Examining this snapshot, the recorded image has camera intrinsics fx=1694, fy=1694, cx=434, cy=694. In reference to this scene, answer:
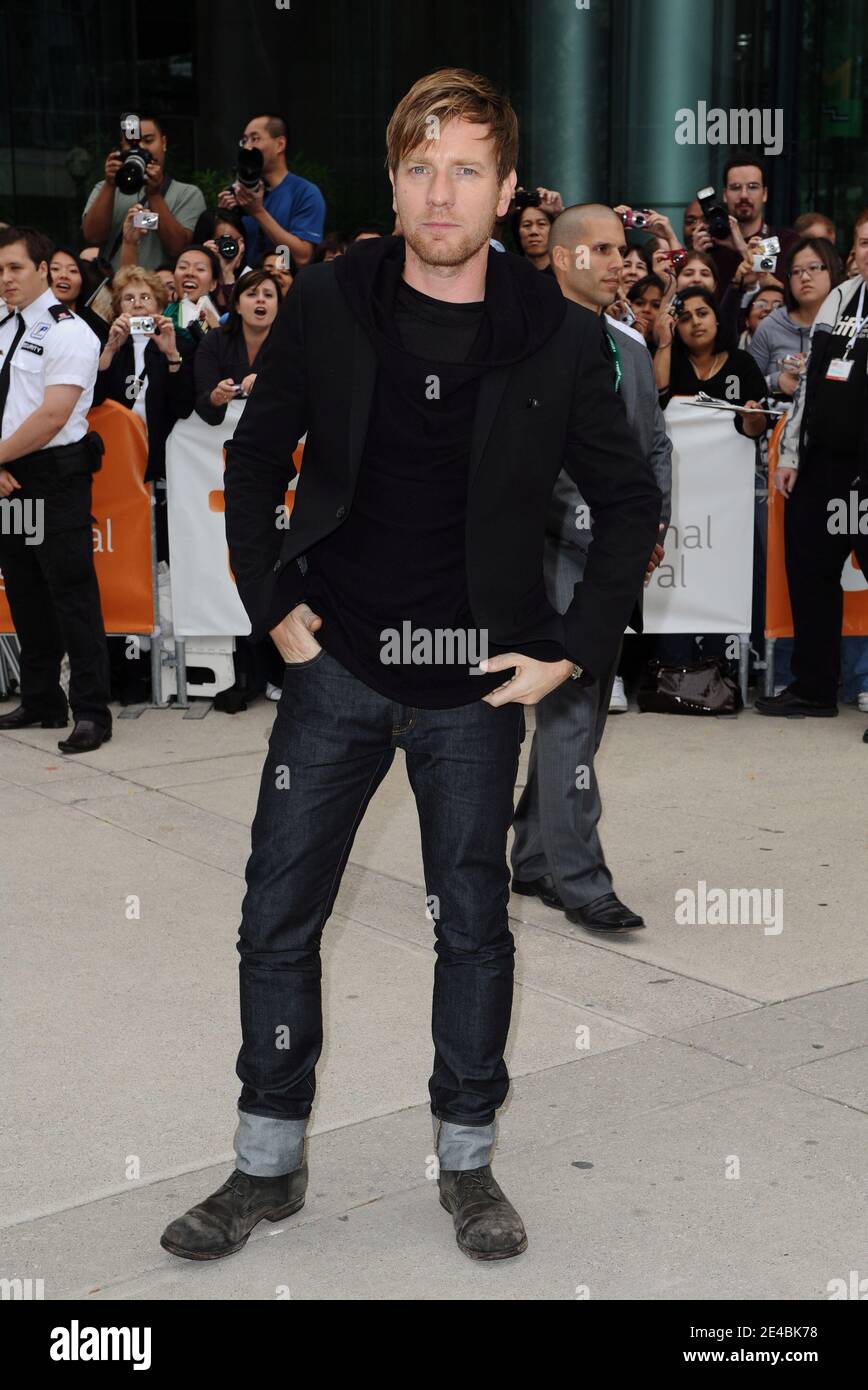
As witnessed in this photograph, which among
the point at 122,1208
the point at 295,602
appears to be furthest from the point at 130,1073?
the point at 295,602

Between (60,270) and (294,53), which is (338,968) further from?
(294,53)

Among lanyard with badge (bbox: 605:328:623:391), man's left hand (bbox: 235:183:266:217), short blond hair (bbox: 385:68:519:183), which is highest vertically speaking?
man's left hand (bbox: 235:183:266:217)

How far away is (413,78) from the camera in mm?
22656

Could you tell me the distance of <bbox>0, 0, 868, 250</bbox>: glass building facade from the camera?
15.2 meters

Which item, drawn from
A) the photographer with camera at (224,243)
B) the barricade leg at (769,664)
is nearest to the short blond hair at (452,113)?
the barricade leg at (769,664)

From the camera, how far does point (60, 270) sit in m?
8.96

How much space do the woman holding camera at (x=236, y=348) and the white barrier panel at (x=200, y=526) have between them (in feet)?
0.35

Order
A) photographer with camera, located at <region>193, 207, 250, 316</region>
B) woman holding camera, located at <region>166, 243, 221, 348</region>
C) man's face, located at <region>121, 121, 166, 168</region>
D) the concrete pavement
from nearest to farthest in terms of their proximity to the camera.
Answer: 1. the concrete pavement
2. woman holding camera, located at <region>166, 243, 221, 348</region>
3. photographer with camera, located at <region>193, 207, 250, 316</region>
4. man's face, located at <region>121, 121, 166, 168</region>

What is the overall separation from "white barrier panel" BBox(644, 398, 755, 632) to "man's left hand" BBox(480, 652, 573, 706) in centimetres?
536

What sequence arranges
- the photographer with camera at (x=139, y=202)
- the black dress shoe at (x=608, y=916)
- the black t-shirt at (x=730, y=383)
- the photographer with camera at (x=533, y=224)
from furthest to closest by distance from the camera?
the photographer with camera at (x=139, y=202), the photographer with camera at (x=533, y=224), the black t-shirt at (x=730, y=383), the black dress shoe at (x=608, y=916)

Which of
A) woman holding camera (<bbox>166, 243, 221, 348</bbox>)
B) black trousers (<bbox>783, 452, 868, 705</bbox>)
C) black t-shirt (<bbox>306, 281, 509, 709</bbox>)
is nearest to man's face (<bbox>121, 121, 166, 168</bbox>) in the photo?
woman holding camera (<bbox>166, 243, 221, 348</bbox>)

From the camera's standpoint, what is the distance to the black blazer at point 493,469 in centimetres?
304

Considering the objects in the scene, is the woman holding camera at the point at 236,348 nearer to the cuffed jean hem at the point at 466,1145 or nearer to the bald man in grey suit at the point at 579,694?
the bald man in grey suit at the point at 579,694

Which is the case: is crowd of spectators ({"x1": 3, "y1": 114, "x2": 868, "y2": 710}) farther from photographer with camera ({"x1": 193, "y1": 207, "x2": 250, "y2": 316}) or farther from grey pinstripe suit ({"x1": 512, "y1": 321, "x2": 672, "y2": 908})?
grey pinstripe suit ({"x1": 512, "y1": 321, "x2": 672, "y2": 908})
